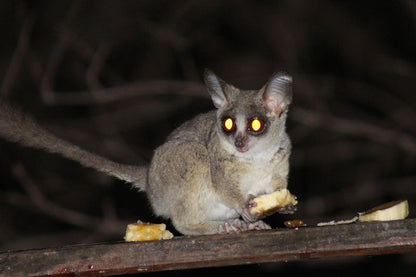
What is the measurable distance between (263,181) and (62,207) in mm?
4472

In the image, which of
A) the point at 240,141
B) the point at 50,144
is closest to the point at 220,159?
the point at 240,141

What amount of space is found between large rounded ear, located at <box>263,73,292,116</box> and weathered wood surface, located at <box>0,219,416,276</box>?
1244mm

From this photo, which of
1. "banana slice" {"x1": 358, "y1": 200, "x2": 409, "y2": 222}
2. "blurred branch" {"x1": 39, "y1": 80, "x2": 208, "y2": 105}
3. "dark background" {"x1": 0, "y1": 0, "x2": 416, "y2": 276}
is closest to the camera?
"banana slice" {"x1": 358, "y1": 200, "x2": 409, "y2": 222}

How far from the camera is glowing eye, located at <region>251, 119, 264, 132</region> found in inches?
155

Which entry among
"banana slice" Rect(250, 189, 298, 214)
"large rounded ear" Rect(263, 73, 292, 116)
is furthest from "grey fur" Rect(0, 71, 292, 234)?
"banana slice" Rect(250, 189, 298, 214)

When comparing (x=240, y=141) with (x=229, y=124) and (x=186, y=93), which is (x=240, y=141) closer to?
(x=229, y=124)

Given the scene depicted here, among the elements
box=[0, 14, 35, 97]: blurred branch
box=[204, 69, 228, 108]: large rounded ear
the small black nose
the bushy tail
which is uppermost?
box=[0, 14, 35, 97]: blurred branch

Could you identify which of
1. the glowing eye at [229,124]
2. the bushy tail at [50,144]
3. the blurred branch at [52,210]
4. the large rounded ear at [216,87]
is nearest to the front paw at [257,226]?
the glowing eye at [229,124]

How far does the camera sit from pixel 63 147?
413cm

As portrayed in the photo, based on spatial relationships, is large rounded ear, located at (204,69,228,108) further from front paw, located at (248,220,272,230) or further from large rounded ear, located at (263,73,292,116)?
front paw, located at (248,220,272,230)

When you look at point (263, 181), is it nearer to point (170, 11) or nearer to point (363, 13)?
point (170, 11)

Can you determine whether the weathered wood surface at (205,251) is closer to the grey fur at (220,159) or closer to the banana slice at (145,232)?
the banana slice at (145,232)

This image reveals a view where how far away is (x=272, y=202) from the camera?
3590 mm

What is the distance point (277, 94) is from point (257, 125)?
25 cm
